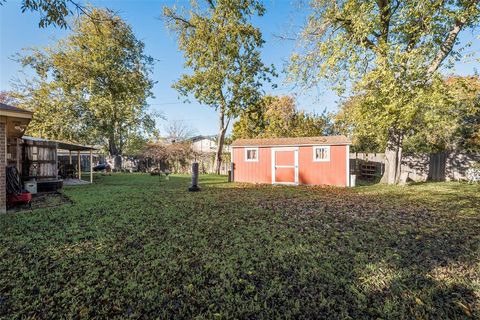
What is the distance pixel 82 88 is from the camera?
19.8 meters

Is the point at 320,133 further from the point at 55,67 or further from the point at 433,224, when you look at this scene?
the point at 55,67

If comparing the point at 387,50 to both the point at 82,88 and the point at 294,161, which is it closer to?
the point at 294,161

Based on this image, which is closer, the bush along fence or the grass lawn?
the grass lawn

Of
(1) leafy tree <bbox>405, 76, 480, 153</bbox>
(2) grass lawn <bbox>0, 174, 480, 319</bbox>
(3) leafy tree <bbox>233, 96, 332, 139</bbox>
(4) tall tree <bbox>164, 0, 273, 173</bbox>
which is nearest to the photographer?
(2) grass lawn <bbox>0, 174, 480, 319</bbox>

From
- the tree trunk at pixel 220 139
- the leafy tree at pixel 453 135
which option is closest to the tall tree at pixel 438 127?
the leafy tree at pixel 453 135

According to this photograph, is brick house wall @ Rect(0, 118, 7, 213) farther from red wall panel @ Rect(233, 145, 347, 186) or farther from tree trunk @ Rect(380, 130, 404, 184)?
tree trunk @ Rect(380, 130, 404, 184)

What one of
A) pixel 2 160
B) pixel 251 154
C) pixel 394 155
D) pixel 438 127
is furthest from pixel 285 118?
pixel 2 160

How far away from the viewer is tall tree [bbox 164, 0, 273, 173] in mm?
17719

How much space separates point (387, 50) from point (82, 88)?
71.1ft

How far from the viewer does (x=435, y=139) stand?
587 inches

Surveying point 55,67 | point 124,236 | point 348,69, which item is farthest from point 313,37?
point 55,67

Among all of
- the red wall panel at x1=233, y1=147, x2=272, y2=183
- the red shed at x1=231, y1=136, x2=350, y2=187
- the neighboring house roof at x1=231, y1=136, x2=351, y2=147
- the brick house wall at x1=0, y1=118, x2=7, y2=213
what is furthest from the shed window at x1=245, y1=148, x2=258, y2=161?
the brick house wall at x1=0, y1=118, x2=7, y2=213

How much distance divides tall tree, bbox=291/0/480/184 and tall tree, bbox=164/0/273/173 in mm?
8737

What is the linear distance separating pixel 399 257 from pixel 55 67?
26.1 meters
